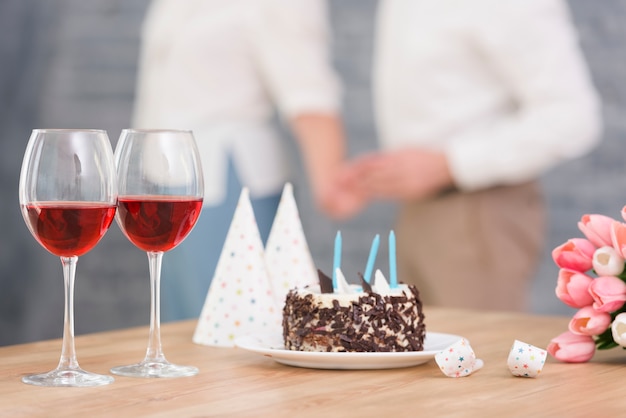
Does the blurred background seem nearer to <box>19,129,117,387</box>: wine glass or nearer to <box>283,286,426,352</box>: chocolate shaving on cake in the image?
<box>283,286,426,352</box>: chocolate shaving on cake

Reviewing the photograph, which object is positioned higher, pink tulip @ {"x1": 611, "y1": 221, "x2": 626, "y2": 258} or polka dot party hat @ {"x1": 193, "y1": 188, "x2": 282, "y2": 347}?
pink tulip @ {"x1": 611, "y1": 221, "x2": 626, "y2": 258}

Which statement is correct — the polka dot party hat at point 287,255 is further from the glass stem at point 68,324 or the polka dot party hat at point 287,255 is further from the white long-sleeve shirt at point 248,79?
the white long-sleeve shirt at point 248,79

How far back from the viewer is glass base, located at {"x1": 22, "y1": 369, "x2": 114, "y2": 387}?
0.93 meters

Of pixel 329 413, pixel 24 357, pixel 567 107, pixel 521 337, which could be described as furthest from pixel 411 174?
pixel 329 413

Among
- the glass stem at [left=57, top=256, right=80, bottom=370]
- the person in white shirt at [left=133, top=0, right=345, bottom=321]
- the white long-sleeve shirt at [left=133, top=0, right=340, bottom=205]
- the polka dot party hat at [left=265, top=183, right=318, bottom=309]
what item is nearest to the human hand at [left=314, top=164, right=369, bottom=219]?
the person in white shirt at [left=133, top=0, right=345, bottom=321]

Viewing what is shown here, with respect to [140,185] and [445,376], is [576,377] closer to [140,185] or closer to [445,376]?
[445,376]

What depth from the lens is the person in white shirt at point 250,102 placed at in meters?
3.12

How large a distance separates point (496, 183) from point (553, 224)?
0.20m

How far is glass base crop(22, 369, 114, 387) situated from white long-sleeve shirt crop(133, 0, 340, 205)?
7.06ft

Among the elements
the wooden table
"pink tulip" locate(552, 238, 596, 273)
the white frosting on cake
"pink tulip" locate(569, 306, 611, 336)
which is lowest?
the wooden table

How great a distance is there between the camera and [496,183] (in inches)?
109

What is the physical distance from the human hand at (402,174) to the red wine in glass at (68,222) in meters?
1.94

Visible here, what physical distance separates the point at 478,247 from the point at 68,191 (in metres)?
1.97

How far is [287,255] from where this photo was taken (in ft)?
4.47
